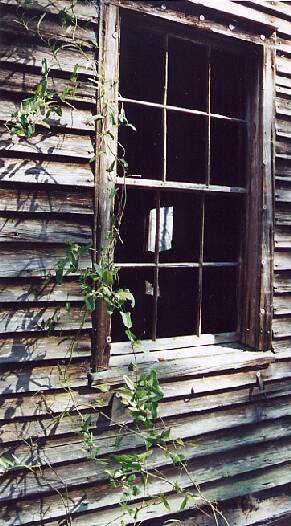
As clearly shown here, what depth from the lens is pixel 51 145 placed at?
2.25m

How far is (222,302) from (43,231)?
4.27ft

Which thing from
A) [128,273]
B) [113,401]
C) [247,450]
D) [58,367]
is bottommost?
[247,450]

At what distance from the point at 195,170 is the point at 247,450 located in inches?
70.4

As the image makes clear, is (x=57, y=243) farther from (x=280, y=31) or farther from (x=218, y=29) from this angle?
(x=280, y=31)

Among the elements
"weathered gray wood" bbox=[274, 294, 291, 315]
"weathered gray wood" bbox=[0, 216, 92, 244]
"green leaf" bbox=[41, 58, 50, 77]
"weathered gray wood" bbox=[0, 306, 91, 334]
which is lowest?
"weathered gray wood" bbox=[0, 306, 91, 334]

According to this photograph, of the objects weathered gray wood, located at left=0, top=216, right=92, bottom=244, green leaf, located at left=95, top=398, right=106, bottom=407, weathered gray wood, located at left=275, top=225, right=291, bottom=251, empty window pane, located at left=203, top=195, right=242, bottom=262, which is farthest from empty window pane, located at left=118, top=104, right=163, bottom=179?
green leaf, located at left=95, top=398, right=106, bottom=407

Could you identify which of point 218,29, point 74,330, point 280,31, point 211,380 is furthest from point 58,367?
point 280,31

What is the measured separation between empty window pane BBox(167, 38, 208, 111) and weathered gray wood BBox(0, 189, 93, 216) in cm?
110

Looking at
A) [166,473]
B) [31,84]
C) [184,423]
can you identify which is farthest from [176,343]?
[31,84]

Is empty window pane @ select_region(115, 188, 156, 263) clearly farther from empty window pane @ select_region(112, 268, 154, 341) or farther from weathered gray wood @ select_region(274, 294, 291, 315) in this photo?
weathered gray wood @ select_region(274, 294, 291, 315)

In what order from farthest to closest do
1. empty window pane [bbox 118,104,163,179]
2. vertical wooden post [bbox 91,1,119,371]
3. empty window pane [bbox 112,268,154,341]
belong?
empty window pane [bbox 112,268,154,341]
empty window pane [bbox 118,104,163,179]
vertical wooden post [bbox 91,1,119,371]

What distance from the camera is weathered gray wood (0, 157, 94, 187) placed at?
7.06 feet

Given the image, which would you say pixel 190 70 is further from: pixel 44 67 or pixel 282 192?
pixel 44 67

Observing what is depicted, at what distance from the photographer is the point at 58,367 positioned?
229 centimetres
